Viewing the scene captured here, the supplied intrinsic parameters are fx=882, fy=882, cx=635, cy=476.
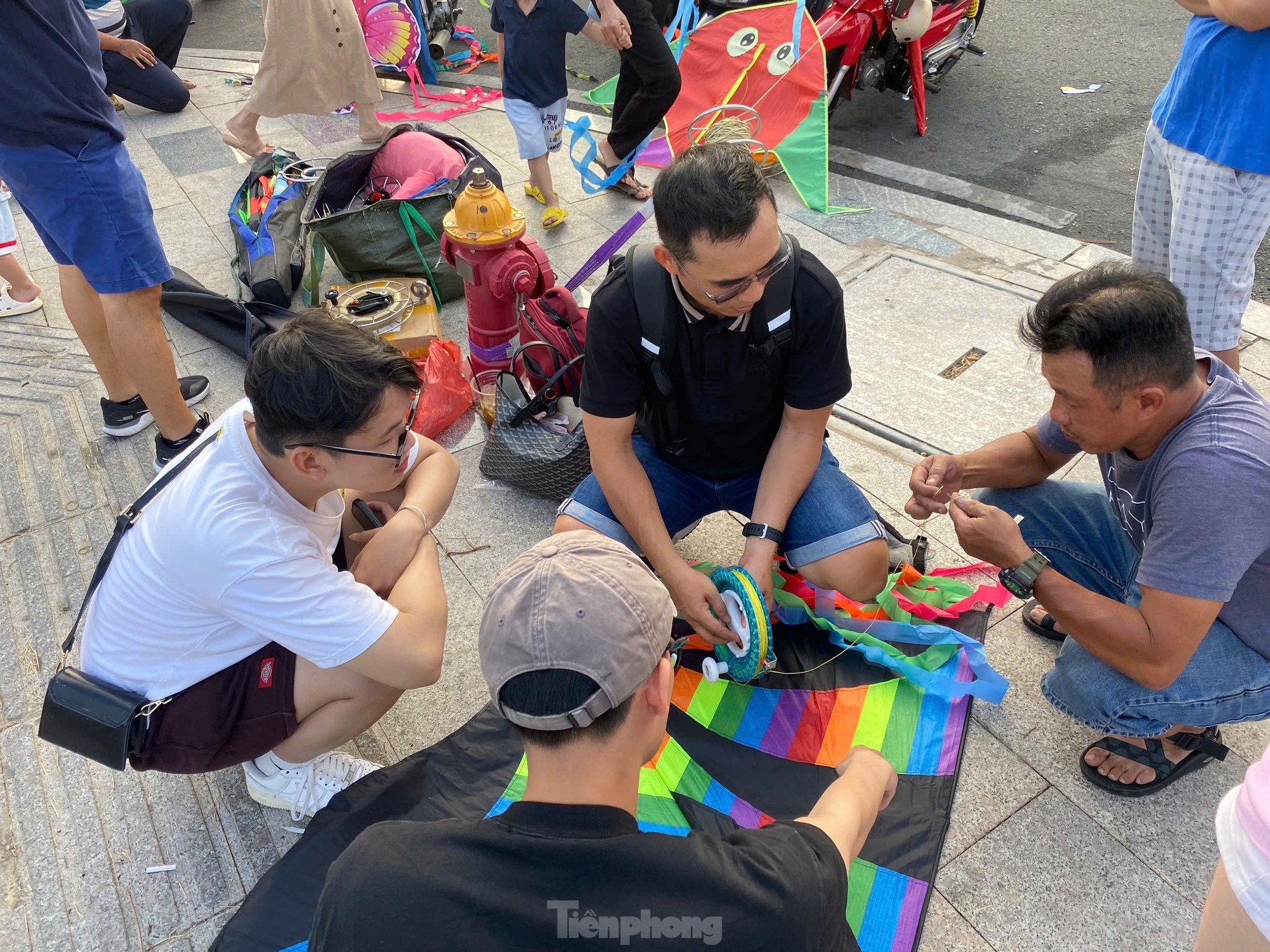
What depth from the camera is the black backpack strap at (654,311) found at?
2.29 metres

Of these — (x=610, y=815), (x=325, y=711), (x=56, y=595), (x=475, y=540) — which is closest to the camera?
(x=610, y=815)

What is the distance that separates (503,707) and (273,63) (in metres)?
5.33

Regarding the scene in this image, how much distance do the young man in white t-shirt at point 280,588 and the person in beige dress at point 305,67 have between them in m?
4.05

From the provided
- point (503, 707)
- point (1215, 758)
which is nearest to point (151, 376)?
point (503, 707)

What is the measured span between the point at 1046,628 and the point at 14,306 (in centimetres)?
478

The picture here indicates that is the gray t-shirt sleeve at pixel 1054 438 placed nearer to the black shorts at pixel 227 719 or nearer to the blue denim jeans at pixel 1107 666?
the blue denim jeans at pixel 1107 666

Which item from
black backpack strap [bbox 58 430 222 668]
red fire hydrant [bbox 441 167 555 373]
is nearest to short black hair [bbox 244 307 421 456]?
black backpack strap [bbox 58 430 222 668]

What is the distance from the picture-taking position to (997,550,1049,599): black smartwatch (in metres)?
2.05

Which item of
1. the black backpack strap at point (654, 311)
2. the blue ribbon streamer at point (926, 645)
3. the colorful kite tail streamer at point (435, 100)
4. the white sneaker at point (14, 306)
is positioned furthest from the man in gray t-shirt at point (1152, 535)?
the colorful kite tail streamer at point (435, 100)

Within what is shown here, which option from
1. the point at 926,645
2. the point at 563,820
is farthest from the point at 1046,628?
the point at 563,820

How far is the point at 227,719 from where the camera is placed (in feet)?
6.57

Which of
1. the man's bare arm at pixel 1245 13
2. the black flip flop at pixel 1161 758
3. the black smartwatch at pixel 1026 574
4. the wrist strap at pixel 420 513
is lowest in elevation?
the black flip flop at pixel 1161 758

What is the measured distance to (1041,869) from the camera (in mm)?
2051

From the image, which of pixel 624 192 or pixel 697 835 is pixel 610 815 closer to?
pixel 697 835
